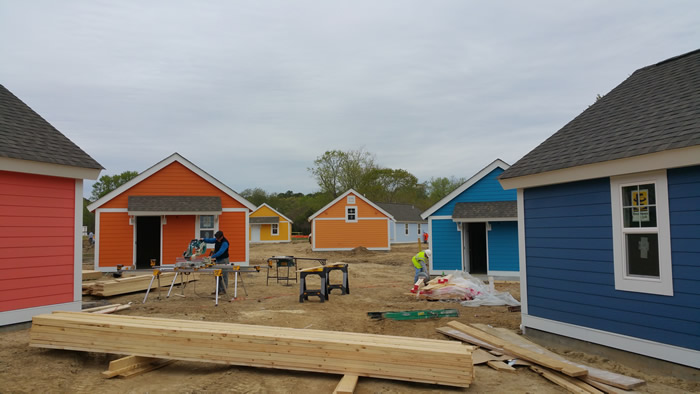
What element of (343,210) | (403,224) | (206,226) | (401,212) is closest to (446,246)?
(206,226)

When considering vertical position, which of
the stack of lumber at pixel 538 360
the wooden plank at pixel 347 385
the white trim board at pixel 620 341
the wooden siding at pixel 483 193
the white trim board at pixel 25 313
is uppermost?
the wooden siding at pixel 483 193

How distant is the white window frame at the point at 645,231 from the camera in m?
5.94

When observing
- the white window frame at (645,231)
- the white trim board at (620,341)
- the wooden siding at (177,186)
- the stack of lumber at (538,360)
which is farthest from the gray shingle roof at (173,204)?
the white window frame at (645,231)

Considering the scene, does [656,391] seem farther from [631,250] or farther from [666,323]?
[631,250]

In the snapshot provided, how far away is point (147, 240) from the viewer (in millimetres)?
21078

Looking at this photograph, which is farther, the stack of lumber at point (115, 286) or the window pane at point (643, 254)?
the stack of lumber at point (115, 286)

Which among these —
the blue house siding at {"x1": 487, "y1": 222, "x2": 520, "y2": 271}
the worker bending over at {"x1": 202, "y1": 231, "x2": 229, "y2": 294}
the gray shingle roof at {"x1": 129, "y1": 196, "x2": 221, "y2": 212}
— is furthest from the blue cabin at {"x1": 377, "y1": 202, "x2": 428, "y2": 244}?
the worker bending over at {"x1": 202, "y1": 231, "x2": 229, "y2": 294}

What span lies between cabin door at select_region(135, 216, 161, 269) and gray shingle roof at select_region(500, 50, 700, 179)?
17.5 meters

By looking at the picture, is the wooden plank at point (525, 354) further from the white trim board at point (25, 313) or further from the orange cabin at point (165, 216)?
the orange cabin at point (165, 216)

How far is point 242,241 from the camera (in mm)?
21109

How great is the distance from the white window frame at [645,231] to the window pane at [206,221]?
17.6 metres

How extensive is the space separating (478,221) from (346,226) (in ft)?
59.5

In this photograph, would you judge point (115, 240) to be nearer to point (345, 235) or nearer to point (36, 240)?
point (36, 240)

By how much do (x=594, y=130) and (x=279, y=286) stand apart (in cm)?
1125
